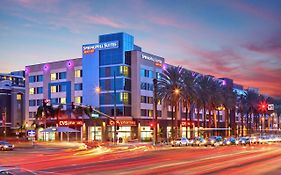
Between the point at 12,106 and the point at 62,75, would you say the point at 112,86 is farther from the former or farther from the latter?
the point at 12,106

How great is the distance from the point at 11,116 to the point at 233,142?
8487 cm

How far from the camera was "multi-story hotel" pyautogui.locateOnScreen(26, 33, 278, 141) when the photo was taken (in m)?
106

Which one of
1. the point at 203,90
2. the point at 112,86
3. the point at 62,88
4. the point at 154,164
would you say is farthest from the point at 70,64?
the point at 154,164

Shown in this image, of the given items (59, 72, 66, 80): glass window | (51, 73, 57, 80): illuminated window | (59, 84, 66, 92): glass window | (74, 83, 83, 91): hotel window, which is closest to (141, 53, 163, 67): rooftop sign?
(74, 83, 83, 91): hotel window

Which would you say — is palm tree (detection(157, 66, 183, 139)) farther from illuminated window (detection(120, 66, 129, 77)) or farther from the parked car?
illuminated window (detection(120, 66, 129, 77))

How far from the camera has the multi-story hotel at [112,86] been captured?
106 metres

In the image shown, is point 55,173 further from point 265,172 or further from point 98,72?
point 98,72

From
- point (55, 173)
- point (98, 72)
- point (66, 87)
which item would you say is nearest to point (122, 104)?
point (98, 72)

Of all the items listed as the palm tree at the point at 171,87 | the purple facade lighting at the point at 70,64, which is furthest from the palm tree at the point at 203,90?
the purple facade lighting at the point at 70,64

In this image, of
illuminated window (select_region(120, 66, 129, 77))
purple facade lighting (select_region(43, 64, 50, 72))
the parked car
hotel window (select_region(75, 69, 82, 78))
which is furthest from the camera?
purple facade lighting (select_region(43, 64, 50, 72))

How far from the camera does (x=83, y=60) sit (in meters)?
112

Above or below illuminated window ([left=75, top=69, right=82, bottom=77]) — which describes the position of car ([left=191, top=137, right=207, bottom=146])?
below

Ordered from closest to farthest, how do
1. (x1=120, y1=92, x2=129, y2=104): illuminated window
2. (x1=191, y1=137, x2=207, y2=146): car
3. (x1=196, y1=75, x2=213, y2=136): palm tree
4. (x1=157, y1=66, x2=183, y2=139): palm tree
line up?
(x1=191, y1=137, x2=207, y2=146): car → (x1=157, y1=66, x2=183, y2=139): palm tree → (x1=196, y1=75, x2=213, y2=136): palm tree → (x1=120, y1=92, x2=129, y2=104): illuminated window

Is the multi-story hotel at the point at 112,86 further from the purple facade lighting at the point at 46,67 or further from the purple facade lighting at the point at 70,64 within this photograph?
the purple facade lighting at the point at 46,67
